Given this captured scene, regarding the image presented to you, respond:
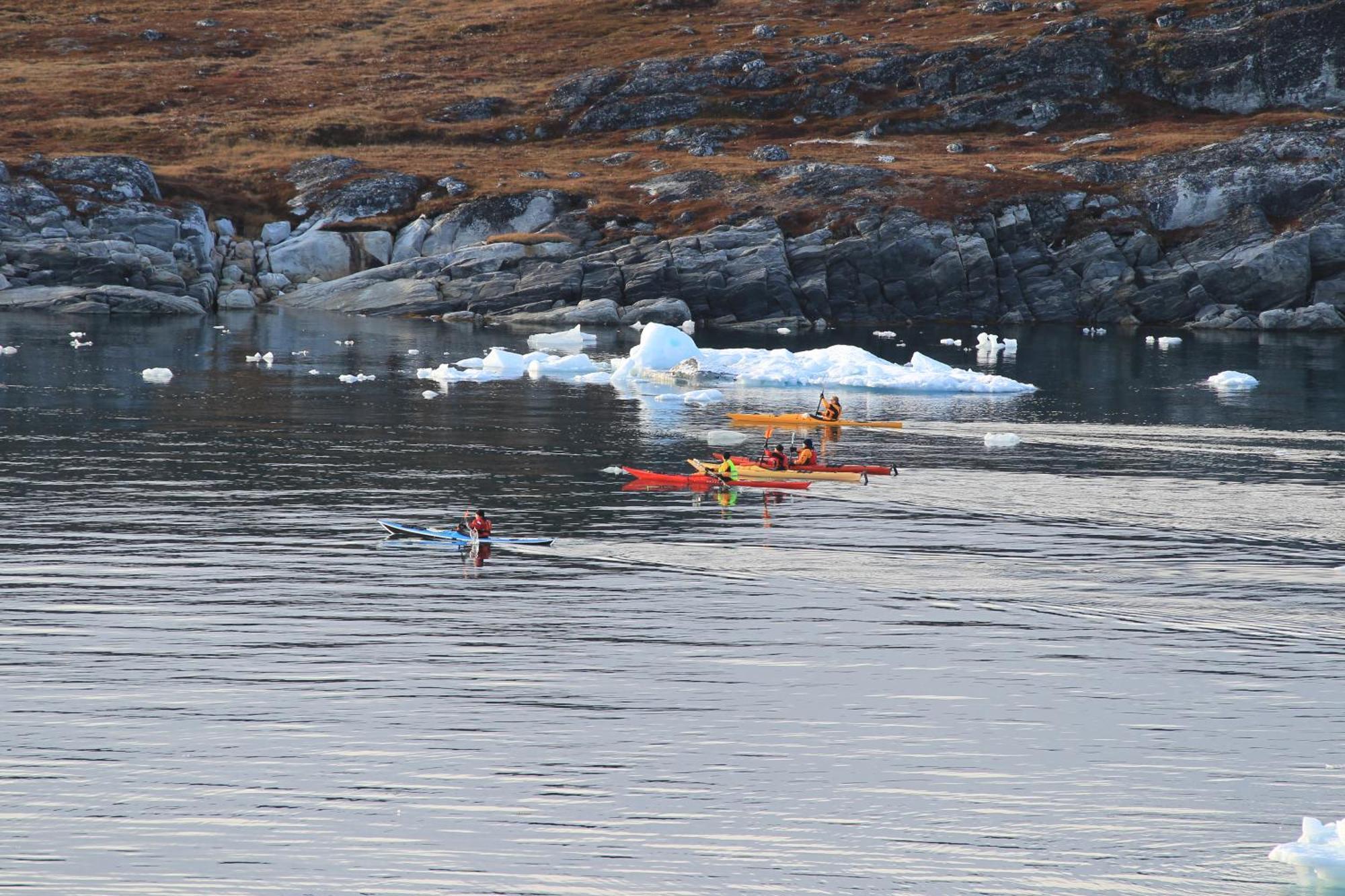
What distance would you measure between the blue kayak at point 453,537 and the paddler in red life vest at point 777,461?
1396 cm

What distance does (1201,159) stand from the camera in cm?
13312

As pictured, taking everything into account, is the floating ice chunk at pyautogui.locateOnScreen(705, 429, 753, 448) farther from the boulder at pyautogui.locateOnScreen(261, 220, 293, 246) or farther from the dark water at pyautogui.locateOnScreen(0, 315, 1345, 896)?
the boulder at pyautogui.locateOnScreen(261, 220, 293, 246)

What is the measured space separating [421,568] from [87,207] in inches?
4034

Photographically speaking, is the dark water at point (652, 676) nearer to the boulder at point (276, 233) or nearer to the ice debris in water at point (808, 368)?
the ice debris in water at point (808, 368)

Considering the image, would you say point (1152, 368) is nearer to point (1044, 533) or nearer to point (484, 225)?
point (1044, 533)

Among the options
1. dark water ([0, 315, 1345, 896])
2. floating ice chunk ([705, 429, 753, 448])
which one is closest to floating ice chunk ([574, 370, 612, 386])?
floating ice chunk ([705, 429, 753, 448])

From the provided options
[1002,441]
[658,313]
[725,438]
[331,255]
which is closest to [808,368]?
[725,438]

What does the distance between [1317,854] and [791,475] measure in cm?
3205

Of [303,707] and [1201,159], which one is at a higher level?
[1201,159]

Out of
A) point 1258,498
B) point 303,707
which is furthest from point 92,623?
point 1258,498

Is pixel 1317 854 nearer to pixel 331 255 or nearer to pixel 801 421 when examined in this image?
pixel 801 421

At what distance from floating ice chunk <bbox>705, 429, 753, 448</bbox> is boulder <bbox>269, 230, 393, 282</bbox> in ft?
252

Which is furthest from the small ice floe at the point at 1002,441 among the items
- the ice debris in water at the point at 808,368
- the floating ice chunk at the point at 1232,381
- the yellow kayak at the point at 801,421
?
the floating ice chunk at the point at 1232,381

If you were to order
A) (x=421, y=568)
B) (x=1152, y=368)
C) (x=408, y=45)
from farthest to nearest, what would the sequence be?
(x=408, y=45), (x=1152, y=368), (x=421, y=568)
